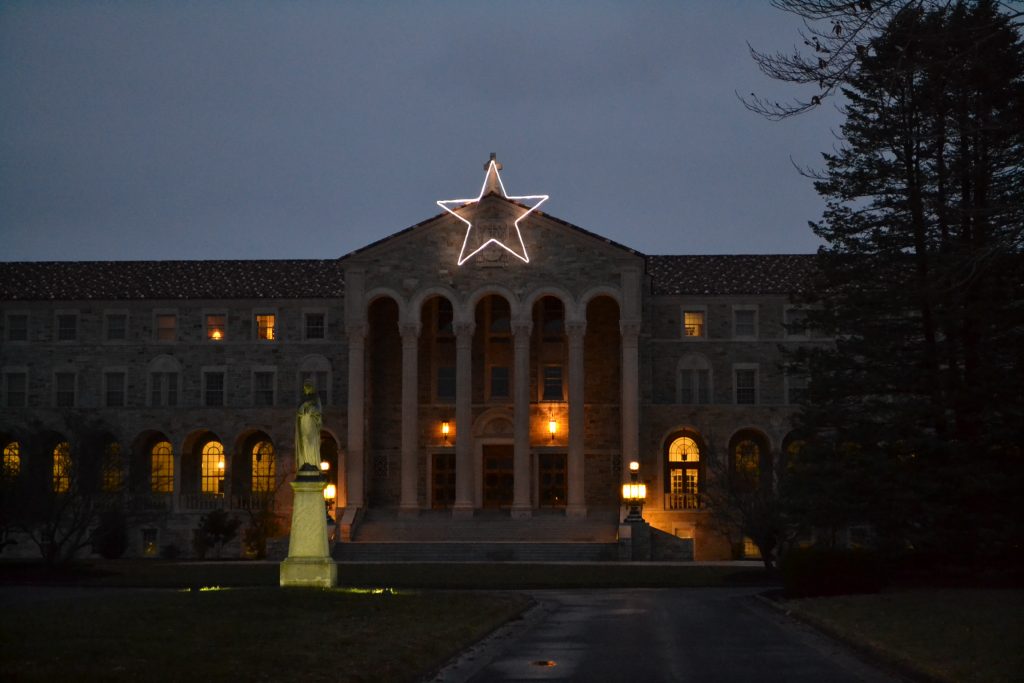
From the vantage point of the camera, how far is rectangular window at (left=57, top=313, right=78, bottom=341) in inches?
2667

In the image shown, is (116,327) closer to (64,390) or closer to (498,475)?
(64,390)

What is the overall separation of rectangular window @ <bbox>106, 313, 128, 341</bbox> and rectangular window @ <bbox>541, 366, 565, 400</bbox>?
20.7 m

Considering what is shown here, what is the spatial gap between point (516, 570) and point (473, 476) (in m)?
16.7

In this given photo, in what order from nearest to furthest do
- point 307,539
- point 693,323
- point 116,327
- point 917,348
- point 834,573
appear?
point 307,539 < point 834,573 < point 917,348 < point 693,323 < point 116,327

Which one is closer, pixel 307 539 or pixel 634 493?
pixel 307 539

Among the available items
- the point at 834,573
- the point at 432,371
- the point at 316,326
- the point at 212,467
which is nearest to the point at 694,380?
the point at 432,371

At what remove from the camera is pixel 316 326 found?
219ft

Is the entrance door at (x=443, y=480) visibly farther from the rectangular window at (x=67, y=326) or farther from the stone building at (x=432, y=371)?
the rectangular window at (x=67, y=326)

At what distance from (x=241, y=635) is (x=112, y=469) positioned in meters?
38.1

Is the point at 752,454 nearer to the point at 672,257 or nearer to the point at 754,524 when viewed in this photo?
the point at 672,257

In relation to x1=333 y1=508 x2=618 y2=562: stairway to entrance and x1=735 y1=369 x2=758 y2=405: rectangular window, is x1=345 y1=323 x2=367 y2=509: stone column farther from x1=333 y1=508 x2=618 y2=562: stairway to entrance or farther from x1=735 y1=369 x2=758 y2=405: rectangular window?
x1=735 y1=369 x2=758 y2=405: rectangular window

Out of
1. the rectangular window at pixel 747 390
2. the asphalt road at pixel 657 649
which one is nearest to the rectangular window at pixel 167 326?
the rectangular window at pixel 747 390

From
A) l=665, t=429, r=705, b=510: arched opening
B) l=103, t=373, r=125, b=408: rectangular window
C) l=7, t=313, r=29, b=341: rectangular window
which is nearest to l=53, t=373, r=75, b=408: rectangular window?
l=103, t=373, r=125, b=408: rectangular window

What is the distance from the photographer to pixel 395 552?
55.7m
